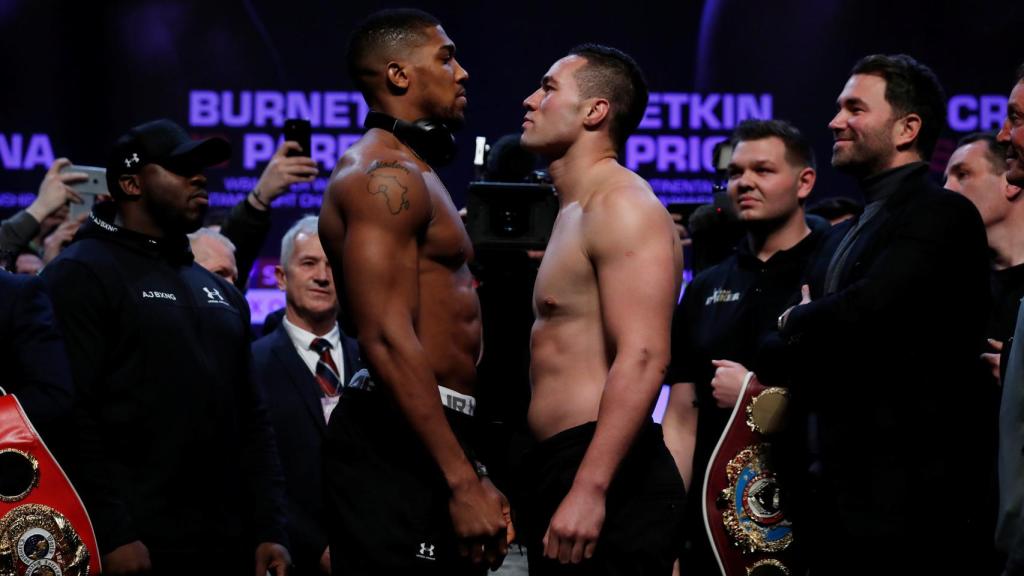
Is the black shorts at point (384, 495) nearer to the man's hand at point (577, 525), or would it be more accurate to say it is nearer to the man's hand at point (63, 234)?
the man's hand at point (577, 525)

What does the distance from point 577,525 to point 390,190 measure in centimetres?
82

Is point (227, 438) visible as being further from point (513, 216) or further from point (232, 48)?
point (232, 48)

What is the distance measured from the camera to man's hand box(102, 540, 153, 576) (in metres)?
2.90

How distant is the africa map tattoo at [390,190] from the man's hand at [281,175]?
1636mm

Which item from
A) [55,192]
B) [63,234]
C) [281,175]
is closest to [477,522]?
[281,175]

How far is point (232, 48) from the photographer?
23.4 feet

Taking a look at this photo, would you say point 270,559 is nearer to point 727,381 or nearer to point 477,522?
point 477,522

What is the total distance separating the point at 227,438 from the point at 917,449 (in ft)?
6.08

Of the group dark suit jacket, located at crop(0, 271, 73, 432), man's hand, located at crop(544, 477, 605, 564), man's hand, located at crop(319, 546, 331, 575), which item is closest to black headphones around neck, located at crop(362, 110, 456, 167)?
man's hand, located at crop(544, 477, 605, 564)

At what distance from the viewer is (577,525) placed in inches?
93.4

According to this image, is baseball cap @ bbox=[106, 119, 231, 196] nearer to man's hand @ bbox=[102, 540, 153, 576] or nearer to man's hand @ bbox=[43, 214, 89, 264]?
man's hand @ bbox=[102, 540, 153, 576]

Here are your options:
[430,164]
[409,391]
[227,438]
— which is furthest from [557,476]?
[227,438]

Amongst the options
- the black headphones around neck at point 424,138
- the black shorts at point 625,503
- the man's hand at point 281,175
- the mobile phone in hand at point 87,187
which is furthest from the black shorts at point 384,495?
the mobile phone in hand at point 87,187

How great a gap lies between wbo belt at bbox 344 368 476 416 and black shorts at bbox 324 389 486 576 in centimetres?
1
